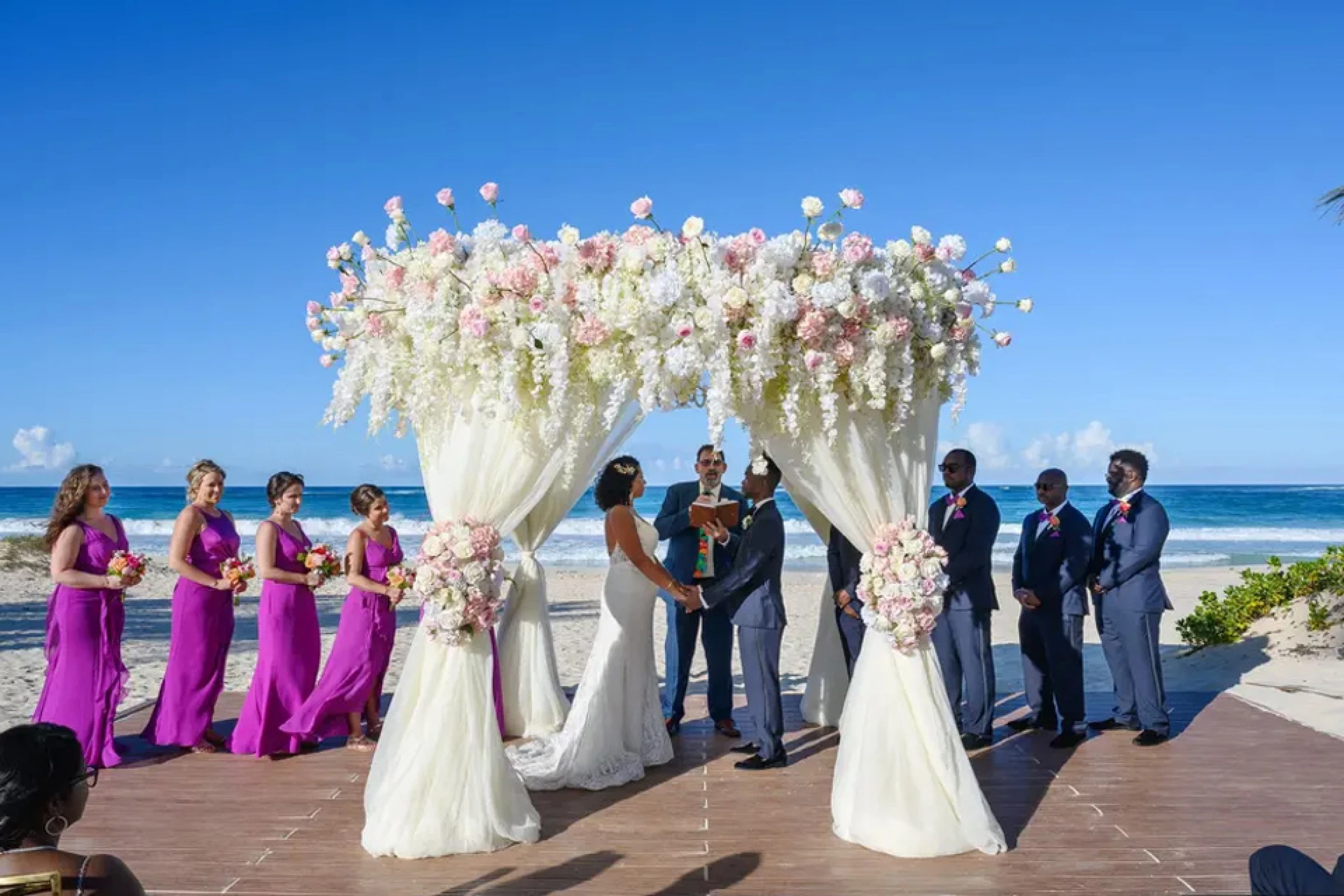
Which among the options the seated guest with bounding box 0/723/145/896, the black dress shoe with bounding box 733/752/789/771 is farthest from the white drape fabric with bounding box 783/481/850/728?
the seated guest with bounding box 0/723/145/896

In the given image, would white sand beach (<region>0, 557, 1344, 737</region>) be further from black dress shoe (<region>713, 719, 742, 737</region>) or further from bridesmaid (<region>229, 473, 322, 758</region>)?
bridesmaid (<region>229, 473, 322, 758</region>)

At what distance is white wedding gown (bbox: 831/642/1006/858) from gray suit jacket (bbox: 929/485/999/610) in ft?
5.41

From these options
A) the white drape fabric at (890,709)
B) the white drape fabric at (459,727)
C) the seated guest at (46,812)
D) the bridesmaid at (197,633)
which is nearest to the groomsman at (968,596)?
the white drape fabric at (890,709)

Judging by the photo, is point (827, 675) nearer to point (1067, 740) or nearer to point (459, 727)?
point (1067, 740)

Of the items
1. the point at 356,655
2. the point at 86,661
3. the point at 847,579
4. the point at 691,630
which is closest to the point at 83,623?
the point at 86,661

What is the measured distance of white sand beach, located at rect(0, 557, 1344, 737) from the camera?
8.48 metres

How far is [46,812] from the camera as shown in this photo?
2.32 m

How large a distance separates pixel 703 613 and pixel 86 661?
385cm

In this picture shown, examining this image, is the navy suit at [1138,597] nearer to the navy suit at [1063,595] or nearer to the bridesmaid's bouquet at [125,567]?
the navy suit at [1063,595]

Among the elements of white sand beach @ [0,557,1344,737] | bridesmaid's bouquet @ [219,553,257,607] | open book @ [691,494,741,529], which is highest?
open book @ [691,494,741,529]

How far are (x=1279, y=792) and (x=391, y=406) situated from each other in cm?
518

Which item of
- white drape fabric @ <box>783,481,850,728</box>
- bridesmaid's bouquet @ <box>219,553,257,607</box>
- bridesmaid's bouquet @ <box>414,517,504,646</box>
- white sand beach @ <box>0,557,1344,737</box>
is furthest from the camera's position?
white sand beach @ <box>0,557,1344,737</box>

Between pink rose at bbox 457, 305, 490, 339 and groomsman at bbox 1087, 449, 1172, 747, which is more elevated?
pink rose at bbox 457, 305, 490, 339

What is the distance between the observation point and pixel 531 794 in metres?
5.71
